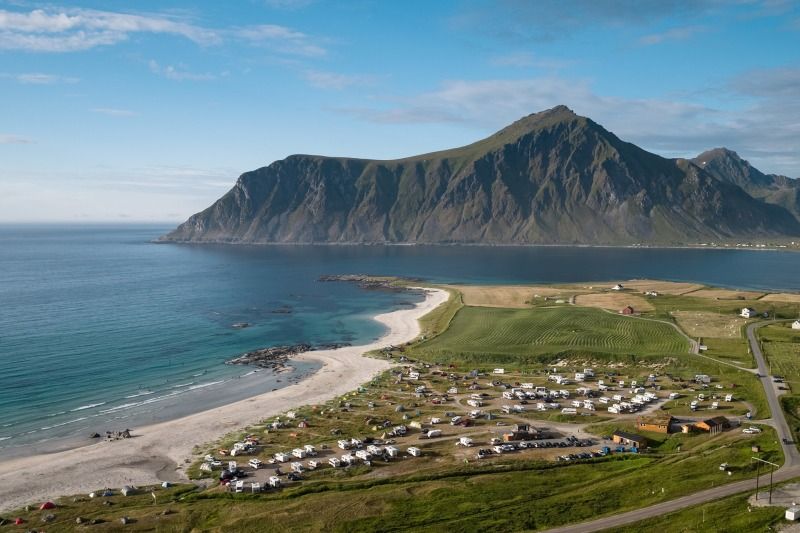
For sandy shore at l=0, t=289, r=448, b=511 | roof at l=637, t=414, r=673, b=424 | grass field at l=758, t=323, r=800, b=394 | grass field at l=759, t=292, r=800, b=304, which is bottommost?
sandy shore at l=0, t=289, r=448, b=511

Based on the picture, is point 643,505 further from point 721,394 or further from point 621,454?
point 721,394

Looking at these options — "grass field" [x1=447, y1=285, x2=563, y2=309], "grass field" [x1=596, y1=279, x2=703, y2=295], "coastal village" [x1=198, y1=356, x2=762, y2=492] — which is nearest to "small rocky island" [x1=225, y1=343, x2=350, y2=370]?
"coastal village" [x1=198, y1=356, x2=762, y2=492]

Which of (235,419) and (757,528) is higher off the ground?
(757,528)

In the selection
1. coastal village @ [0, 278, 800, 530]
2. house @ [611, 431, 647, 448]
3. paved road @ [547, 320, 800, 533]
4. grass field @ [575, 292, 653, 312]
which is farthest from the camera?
grass field @ [575, 292, 653, 312]

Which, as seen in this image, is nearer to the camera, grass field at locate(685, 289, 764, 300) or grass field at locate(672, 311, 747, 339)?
grass field at locate(672, 311, 747, 339)

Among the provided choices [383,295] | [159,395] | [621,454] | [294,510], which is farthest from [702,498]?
[383,295]

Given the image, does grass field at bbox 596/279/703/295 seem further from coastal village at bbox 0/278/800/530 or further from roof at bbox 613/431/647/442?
roof at bbox 613/431/647/442

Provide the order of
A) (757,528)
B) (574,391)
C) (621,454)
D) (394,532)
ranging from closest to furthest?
(757,528), (394,532), (621,454), (574,391)
